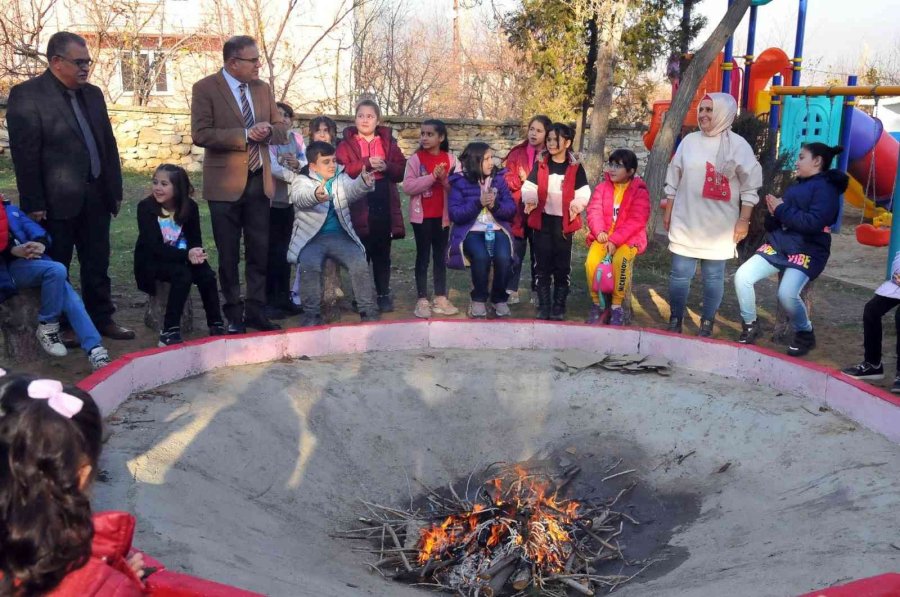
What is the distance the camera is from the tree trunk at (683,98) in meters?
9.98

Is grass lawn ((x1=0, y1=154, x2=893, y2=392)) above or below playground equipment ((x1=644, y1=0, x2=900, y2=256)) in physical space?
below

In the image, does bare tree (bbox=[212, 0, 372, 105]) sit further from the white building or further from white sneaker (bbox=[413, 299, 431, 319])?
white sneaker (bbox=[413, 299, 431, 319])

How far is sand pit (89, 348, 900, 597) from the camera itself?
350 cm

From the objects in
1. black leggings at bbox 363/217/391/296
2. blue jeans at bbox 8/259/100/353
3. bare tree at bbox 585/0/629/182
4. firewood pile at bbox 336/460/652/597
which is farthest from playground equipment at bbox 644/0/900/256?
blue jeans at bbox 8/259/100/353

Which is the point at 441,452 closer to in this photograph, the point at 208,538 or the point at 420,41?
the point at 208,538

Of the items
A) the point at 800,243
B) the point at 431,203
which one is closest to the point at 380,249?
the point at 431,203

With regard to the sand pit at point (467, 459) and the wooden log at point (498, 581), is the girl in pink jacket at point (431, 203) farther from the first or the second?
the wooden log at point (498, 581)

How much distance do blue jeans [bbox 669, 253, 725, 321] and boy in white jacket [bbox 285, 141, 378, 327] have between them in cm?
235

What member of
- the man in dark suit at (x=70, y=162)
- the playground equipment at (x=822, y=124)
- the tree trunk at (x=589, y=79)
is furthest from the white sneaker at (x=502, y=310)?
the tree trunk at (x=589, y=79)

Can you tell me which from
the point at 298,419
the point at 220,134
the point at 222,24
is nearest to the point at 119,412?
the point at 298,419

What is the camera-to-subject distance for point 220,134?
6.13 meters

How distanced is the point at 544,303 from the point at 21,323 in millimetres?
3910

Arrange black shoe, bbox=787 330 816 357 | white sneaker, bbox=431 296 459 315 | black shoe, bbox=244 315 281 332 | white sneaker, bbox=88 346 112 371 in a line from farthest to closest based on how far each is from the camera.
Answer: white sneaker, bbox=431 296 459 315 → black shoe, bbox=244 315 281 332 → black shoe, bbox=787 330 816 357 → white sneaker, bbox=88 346 112 371

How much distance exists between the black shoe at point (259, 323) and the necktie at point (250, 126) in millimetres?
1112
